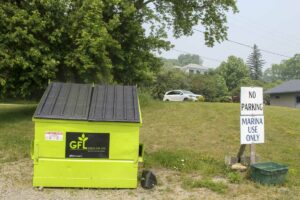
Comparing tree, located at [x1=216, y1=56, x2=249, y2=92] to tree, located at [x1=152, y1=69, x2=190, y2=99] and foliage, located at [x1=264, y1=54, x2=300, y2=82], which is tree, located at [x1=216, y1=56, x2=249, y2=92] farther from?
foliage, located at [x1=264, y1=54, x2=300, y2=82]

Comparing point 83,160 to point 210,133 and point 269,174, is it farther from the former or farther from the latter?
point 210,133

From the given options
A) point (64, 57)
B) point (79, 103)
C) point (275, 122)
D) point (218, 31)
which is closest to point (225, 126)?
point (275, 122)

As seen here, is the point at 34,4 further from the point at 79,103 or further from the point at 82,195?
the point at 82,195

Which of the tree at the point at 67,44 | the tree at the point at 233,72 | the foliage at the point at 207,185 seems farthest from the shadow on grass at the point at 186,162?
the tree at the point at 233,72

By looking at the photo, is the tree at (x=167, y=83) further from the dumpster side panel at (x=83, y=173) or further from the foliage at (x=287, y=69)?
the foliage at (x=287, y=69)

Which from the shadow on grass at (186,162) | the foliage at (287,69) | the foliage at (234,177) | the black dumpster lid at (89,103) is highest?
the foliage at (287,69)

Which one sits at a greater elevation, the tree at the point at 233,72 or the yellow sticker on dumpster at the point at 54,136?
the tree at the point at 233,72

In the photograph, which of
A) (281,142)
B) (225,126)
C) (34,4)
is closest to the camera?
(281,142)

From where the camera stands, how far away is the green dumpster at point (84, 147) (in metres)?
6.52

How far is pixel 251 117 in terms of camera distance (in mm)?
7980

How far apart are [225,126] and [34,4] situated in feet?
25.6

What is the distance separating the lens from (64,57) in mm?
14195

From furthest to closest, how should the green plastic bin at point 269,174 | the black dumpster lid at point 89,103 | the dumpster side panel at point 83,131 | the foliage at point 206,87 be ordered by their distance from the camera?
the foliage at point 206,87 < the green plastic bin at point 269,174 < the black dumpster lid at point 89,103 < the dumpster side panel at point 83,131

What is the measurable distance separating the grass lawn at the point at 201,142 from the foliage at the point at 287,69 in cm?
10194
